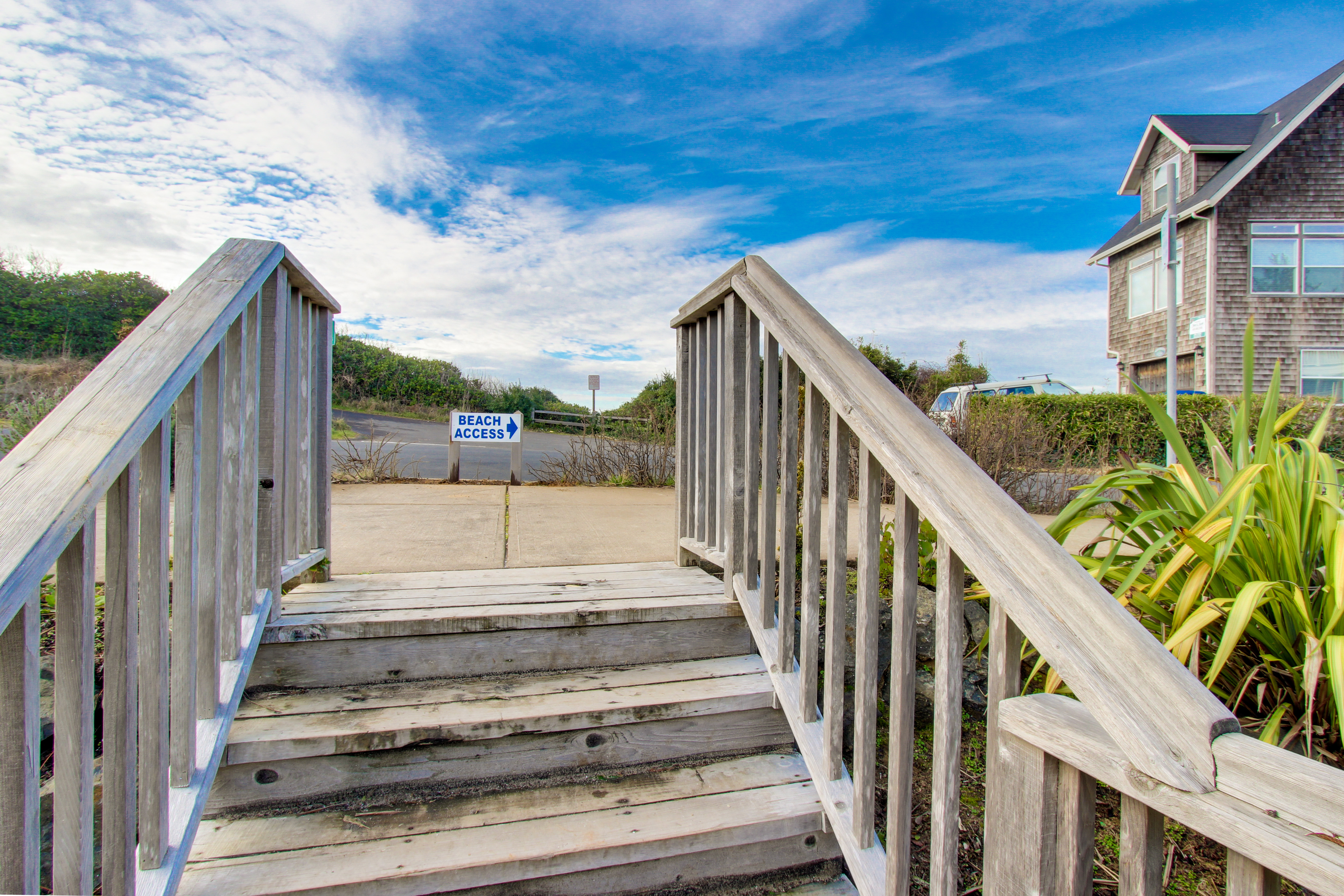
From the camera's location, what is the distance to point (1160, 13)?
16.1 feet

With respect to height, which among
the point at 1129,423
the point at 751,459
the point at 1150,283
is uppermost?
the point at 1150,283

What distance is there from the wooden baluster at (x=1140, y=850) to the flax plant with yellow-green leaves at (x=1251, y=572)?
2.56 feet

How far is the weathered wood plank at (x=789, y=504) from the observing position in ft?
5.30

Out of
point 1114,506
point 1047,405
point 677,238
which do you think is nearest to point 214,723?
point 1114,506

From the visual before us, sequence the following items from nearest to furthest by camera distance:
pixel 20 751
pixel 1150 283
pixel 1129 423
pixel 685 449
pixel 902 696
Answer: pixel 20 751 → pixel 902 696 → pixel 685 449 → pixel 1129 423 → pixel 1150 283

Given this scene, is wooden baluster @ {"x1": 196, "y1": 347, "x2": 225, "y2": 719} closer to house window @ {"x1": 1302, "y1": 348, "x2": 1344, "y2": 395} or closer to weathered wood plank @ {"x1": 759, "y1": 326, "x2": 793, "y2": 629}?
weathered wood plank @ {"x1": 759, "y1": 326, "x2": 793, "y2": 629}

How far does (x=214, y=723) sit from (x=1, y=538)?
0.87 metres

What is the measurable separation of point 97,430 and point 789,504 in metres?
1.40

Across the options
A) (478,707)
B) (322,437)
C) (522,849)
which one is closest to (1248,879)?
(522,849)

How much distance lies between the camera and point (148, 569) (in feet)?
3.67

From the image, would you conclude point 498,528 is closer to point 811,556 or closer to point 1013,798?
point 811,556

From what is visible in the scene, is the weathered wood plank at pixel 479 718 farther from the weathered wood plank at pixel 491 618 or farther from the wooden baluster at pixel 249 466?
the wooden baluster at pixel 249 466

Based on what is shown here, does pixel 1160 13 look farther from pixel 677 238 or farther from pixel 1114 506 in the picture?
pixel 1114 506

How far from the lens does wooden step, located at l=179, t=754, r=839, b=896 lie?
1.29 m
